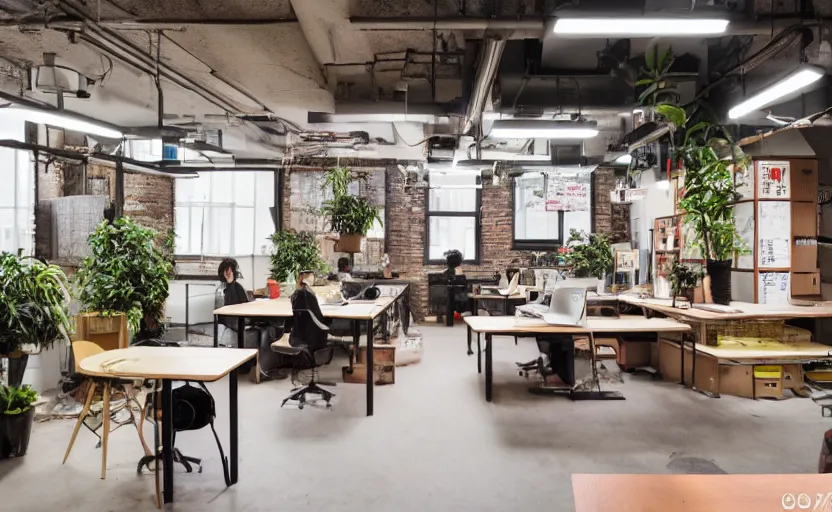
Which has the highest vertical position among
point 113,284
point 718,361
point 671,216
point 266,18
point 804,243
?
point 266,18

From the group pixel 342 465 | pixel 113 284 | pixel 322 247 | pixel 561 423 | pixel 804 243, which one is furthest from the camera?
pixel 322 247

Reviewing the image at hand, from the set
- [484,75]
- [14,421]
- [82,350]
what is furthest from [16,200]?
[484,75]

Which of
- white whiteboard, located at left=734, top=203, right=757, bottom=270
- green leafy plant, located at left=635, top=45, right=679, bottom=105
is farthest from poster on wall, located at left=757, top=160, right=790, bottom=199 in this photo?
green leafy plant, located at left=635, top=45, right=679, bottom=105

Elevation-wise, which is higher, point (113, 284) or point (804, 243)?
point (804, 243)

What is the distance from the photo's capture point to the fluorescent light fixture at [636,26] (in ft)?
9.77

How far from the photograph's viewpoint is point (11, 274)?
382 cm

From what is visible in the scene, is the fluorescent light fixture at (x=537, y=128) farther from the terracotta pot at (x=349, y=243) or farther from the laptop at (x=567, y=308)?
the terracotta pot at (x=349, y=243)

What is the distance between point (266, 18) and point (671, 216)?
6681mm

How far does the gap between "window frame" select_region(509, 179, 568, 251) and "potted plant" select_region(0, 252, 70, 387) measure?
7854 mm

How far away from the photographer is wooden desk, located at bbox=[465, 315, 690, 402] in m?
4.36

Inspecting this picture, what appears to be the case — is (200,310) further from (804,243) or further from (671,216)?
(804,243)

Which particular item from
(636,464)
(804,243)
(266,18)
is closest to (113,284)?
(266,18)

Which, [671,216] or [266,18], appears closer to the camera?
[266,18]

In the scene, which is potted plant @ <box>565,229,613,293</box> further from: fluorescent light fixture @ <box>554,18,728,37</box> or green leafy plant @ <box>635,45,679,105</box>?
fluorescent light fixture @ <box>554,18,728,37</box>
